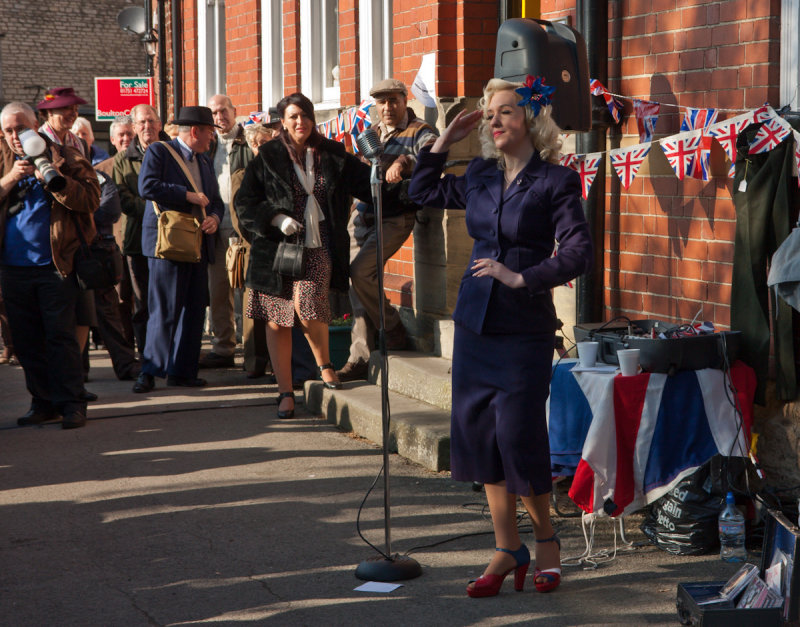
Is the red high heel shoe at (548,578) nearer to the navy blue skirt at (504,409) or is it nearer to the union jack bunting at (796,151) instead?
the navy blue skirt at (504,409)

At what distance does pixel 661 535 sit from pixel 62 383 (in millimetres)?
4525

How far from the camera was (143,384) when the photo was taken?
9383 mm

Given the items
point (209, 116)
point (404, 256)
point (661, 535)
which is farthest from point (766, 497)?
point (209, 116)

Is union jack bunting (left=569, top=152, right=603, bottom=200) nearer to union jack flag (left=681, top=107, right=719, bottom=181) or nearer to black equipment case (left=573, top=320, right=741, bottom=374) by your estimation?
union jack flag (left=681, top=107, right=719, bottom=181)

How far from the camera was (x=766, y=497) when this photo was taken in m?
5.39

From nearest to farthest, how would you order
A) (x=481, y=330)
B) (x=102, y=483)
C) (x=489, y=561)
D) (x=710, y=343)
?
1. (x=481, y=330)
2. (x=489, y=561)
3. (x=710, y=343)
4. (x=102, y=483)

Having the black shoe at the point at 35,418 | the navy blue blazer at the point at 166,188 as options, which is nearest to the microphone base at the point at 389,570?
the black shoe at the point at 35,418

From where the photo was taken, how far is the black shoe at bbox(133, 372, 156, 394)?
935 centimetres

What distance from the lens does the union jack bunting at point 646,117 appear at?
6.45 meters

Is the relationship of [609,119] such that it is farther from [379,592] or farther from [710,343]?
[379,592]

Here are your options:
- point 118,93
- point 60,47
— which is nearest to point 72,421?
point 118,93

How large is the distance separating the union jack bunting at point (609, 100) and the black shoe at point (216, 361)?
4.99 meters

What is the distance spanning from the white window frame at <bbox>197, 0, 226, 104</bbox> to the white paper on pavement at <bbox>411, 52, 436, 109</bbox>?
637 centimetres

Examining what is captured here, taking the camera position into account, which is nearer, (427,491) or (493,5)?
(427,491)
